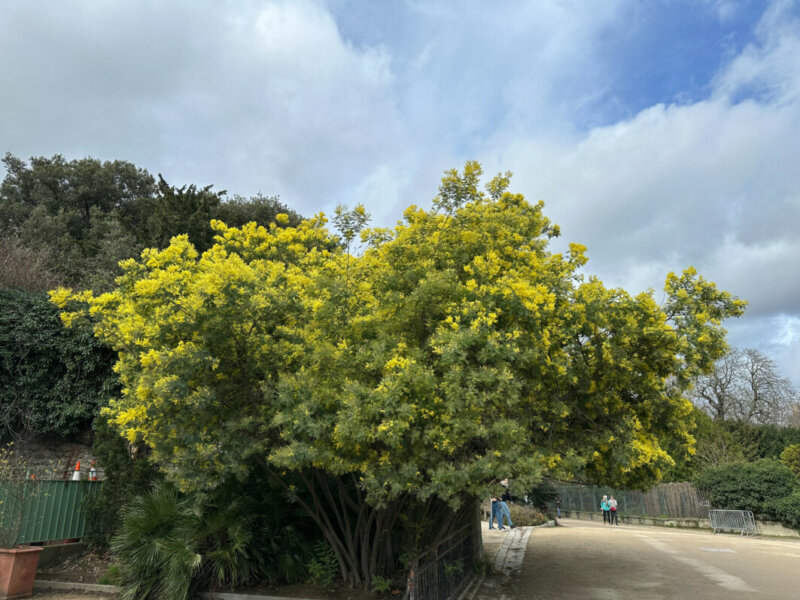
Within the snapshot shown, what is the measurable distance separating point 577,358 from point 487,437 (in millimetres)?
2863

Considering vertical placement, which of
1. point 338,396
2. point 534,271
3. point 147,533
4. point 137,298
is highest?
point 534,271

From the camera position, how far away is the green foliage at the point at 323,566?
8281 mm

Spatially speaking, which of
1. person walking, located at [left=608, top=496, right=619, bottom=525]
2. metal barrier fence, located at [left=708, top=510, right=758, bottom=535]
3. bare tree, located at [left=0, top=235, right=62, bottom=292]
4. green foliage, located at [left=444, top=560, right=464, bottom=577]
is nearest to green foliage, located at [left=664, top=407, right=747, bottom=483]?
person walking, located at [left=608, top=496, right=619, bottom=525]

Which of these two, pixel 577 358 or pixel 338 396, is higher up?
pixel 577 358

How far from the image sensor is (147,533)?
8.35 meters

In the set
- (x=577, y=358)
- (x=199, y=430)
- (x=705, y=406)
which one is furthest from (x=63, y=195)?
(x=705, y=406)

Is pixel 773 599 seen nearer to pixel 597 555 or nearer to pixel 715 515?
pixel 597 555

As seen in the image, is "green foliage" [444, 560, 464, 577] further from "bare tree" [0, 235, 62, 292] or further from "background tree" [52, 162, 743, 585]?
"bare tree" [0, 235, 62, 292]

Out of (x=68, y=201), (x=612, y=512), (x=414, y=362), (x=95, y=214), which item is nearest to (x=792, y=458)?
(x=612, y=512)

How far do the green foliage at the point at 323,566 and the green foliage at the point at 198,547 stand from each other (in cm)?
23

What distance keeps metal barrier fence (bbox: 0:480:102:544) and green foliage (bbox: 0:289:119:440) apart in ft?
11.6

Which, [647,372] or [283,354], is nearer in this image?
[283,354]

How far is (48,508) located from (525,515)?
58.4ft

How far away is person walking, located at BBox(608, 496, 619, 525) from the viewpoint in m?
25.1
